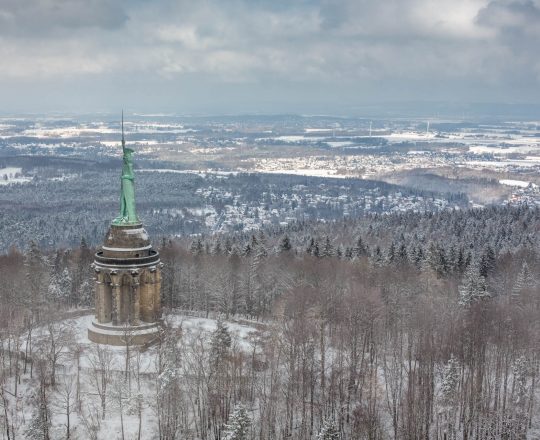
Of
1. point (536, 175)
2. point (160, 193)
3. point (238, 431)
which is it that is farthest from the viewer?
point (536, 175)

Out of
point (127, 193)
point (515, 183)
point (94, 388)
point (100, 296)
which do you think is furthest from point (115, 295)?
point (515, 183)

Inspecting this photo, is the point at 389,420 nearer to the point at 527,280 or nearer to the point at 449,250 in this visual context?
the point at 527,280

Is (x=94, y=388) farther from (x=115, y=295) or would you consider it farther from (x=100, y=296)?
(x=100, y=296)

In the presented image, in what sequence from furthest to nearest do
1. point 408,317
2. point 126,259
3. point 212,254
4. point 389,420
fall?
point 212,254 → point 408,317 → point 126,259 → point 389,420

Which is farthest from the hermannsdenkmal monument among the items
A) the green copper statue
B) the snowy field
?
the snowy field

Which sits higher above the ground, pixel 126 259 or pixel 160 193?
pixel 126 259

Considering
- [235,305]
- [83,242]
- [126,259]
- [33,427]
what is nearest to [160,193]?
[83,242]
